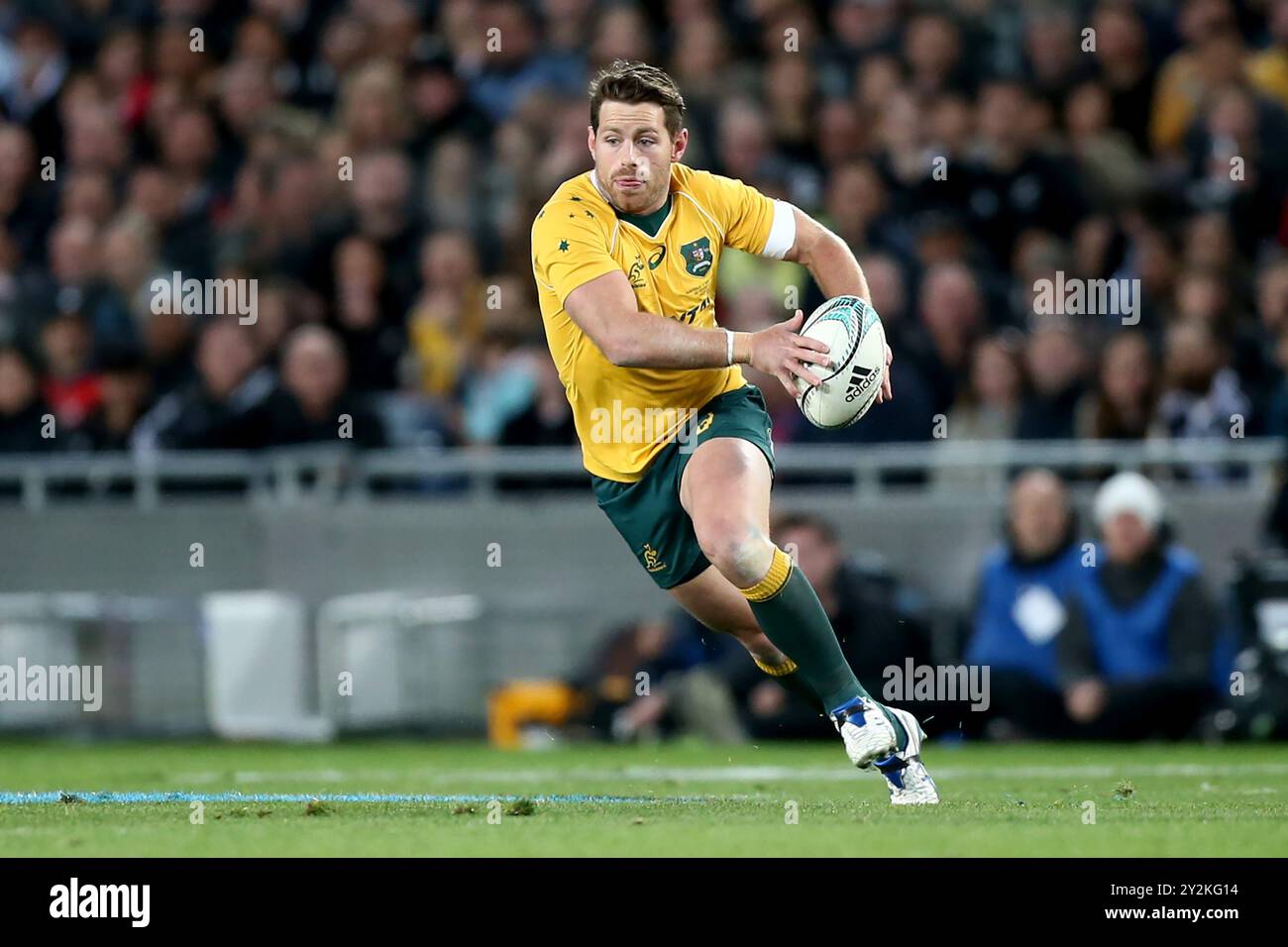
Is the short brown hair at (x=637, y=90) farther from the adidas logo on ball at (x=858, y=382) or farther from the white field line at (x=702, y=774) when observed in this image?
the white field line at (x=702, y=774)

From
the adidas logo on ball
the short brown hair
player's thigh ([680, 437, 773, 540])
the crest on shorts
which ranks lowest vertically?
player's thigh ([680, 437, 773, 540])

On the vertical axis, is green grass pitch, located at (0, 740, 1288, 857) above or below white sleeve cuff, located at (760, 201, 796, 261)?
below

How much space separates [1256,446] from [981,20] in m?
4.11

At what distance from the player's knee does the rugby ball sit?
445mm

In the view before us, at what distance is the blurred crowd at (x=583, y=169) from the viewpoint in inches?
509

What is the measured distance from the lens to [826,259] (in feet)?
27.3

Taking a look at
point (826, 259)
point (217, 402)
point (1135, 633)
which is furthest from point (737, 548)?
point (217, 402)

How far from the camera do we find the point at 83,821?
7391mm

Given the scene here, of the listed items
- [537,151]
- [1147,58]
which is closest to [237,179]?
[537,151]

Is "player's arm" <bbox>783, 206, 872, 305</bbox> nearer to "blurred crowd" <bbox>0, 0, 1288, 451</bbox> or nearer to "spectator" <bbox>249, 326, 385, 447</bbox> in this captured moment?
"blurred crowd" <bbox>0, 0, 1288, 451</bbox>

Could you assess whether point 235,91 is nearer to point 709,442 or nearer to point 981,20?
point 981,20

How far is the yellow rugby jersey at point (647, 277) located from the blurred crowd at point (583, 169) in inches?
165

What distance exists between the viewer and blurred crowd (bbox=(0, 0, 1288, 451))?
42.4 feet

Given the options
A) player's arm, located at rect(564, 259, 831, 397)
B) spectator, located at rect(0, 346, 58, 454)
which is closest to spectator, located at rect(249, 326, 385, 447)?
spectator, located at rect(0, 346, 58, 454)
